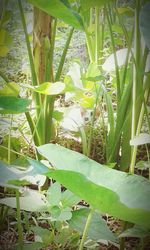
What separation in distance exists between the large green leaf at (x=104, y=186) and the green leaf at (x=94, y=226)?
89 millimetres

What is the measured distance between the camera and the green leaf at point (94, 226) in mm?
522

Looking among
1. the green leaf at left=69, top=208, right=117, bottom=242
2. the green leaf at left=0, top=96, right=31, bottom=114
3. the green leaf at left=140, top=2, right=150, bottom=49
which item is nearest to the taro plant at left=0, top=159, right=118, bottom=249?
the green leaf at left=69, top=208, right=117, bottom=242

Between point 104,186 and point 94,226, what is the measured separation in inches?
4.3

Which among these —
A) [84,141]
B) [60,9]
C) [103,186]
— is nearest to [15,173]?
[103,186]

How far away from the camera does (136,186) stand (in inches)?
19.1

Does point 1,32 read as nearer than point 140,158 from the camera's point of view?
Yes

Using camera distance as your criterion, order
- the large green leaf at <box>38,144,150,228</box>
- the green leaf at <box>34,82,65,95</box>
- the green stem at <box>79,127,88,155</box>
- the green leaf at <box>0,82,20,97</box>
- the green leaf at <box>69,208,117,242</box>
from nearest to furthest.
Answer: the large green leaf at <box>38,144,150,228</box> < the green leaf at <box>69,208,117,242</box> < the green leaf at <box>34,82,65,95</box> < the green leaf at <box>0,82,20,97</box> < the green stem at <box>79,127,88,155</box>

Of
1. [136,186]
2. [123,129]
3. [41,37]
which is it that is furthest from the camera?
[41,37]

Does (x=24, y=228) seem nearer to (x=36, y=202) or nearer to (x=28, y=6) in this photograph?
(x=36, y=202)

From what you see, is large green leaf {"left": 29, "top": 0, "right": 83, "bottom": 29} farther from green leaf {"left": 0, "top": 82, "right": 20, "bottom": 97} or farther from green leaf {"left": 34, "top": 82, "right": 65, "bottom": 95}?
green leaf {"left": 0, "top": 82, "right": 20, "bottom": 97}

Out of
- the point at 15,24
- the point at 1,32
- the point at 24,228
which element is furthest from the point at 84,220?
the point at 15,24

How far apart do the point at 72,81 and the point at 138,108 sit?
0.26 metres

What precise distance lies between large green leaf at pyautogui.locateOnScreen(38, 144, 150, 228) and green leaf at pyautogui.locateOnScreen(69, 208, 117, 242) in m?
0.09

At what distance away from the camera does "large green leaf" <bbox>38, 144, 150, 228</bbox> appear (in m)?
0.38
